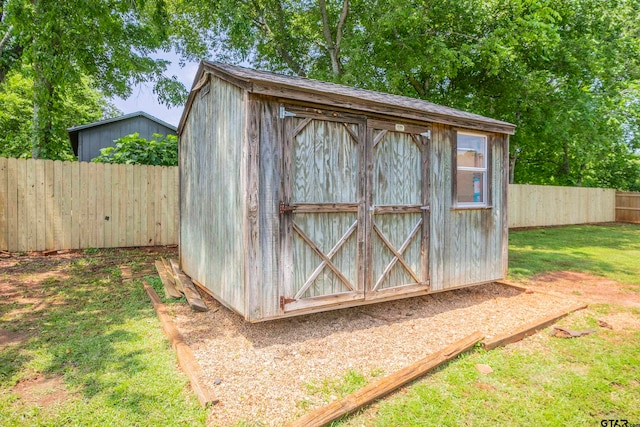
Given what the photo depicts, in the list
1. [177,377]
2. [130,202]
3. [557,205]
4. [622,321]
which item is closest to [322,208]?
[177,377]

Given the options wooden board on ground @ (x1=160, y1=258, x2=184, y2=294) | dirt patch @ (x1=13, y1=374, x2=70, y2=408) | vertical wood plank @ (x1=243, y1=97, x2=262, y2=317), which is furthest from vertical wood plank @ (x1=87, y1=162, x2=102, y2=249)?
vertical wood plank @ (x1=243, y1=97, x2=262, y2=317)

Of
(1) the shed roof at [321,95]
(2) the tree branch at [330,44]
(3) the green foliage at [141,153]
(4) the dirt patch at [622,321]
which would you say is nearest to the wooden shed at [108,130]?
(3) the green foliage at [141,153]

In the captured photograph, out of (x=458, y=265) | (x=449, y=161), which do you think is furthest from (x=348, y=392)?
(x=449, y=161)

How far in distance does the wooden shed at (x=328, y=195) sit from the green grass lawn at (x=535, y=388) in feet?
4.47

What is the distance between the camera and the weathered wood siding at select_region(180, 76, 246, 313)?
3.92 m

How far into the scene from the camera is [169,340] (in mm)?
3680

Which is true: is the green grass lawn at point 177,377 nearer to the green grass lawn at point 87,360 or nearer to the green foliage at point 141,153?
the green grass lawn at point 87,360

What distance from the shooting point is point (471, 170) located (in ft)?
18.3

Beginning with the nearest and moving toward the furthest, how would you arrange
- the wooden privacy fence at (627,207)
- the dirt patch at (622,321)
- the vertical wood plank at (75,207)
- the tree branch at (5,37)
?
1. the dirt patch at (622,321)
2. the vertical wood plank at (75,207)
3. the tree branch at (5,37)
4. the wooden privacy fence at (627,207)

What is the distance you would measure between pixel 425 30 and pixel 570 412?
12791mm

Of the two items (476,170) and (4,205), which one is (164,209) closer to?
(4,205)

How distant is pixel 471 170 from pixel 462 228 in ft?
3.01

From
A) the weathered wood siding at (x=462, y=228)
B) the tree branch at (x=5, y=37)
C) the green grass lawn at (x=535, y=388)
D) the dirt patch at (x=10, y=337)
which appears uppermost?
the tree branch at (x=5, y=37)

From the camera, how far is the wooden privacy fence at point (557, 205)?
14.7 meters
